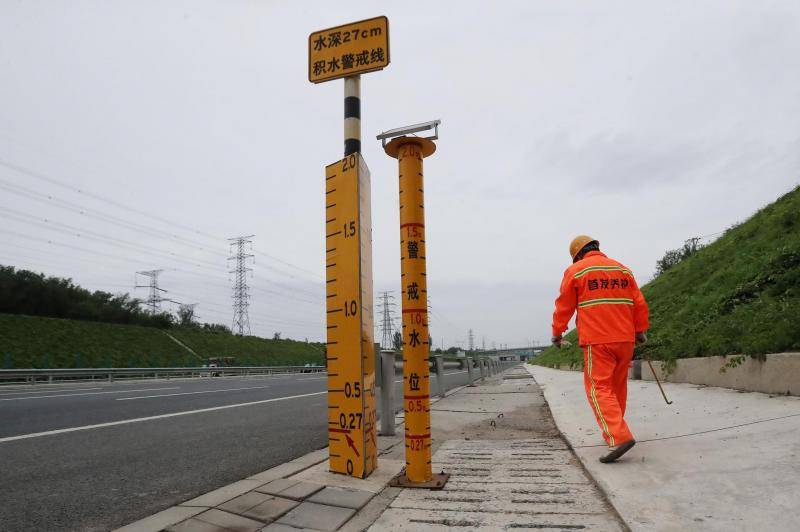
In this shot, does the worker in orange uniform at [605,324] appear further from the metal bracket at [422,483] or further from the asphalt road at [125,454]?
the asphalt road at [125,454]

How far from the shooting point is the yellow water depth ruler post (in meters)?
3.57

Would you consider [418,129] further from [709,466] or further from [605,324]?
[709,466]

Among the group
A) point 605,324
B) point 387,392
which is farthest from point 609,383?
point 387,392

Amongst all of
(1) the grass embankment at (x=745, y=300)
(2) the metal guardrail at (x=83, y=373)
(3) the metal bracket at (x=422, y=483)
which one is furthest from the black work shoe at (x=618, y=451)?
(2) the metal guardrail at (x=83, y=373)

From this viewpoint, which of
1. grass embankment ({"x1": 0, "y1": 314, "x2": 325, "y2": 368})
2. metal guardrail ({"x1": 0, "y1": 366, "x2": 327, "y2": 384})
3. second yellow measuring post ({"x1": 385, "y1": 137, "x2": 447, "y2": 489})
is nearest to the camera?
second yellow measuring post ({"x1": 385, "y1": 137, "x2": 447, "y2": 489})

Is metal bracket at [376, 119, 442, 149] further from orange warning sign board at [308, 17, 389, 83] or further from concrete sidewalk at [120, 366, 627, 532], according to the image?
concrete sidewalk at [120, 366, 627, 532]

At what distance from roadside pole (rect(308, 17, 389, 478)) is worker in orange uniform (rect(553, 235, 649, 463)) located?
1658 millimetres

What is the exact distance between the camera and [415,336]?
365 centimetres

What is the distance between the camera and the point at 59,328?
35.8m

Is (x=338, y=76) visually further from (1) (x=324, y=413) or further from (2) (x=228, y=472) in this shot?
(1) (x=324, y=413)

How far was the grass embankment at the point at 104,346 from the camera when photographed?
3077 centimetres

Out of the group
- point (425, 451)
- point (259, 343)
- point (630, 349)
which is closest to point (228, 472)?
point (425, 451)

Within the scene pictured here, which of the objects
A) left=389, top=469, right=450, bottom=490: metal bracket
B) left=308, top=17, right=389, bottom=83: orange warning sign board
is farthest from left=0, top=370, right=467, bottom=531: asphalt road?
left=308, top=17, right=389, bottom=83: orange warning sign board

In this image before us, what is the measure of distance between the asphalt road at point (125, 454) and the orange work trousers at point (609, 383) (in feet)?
9.07
